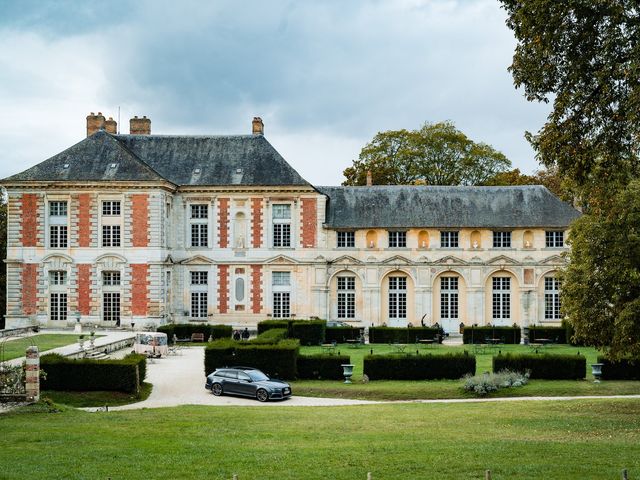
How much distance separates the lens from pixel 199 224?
45.9 metres

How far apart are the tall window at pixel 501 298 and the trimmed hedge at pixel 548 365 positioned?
57.8 ft

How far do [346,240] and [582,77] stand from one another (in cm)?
2974

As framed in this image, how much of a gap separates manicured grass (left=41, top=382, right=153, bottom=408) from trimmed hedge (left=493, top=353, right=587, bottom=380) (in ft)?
A: 39.6

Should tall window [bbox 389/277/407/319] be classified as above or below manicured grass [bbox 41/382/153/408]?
above

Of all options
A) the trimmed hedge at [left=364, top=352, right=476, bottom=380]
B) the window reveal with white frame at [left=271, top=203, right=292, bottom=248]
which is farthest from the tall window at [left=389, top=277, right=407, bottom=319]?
the trimmed hedge at [left=364, top=352, right=476, bottom=380]

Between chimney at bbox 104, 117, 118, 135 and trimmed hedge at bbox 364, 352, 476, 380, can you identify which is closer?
trimmed hedge at bbox 364, 352, 476, 380

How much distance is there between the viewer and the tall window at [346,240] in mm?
45625

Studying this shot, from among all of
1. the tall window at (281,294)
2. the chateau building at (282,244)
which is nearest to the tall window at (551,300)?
the chateau building at (282,244)

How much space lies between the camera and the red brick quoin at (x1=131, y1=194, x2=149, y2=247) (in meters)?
43.2

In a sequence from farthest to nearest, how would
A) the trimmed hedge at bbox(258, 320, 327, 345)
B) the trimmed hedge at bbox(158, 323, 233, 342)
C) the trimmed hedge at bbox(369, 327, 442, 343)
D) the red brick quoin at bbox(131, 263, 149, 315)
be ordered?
the red brick quoin at bbox(131, 263, 149, 315) < the trimmed hedge at bbox(158, 323, 233, 342) < the trimmed hedge at bbox(369, 327, 442, 343) < the trimmed hedge at bbox(258, 320, 327, 345)

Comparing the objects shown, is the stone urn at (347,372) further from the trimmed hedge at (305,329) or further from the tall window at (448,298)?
the tall window at (448,298)

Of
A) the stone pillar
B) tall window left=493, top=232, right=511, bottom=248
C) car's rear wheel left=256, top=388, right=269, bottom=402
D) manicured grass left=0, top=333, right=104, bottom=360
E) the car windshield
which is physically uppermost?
tall window left=493, top=232, right=511, bottom=248

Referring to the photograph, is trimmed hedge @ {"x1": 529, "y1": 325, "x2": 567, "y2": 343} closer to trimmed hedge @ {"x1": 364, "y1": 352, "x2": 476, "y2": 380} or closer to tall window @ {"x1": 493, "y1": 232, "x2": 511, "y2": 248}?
tall window @ {"x1": 493, "y1": 232, "x2": 511, "y2": 248}

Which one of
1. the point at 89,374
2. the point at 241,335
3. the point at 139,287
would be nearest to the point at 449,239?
the point at 241,335
